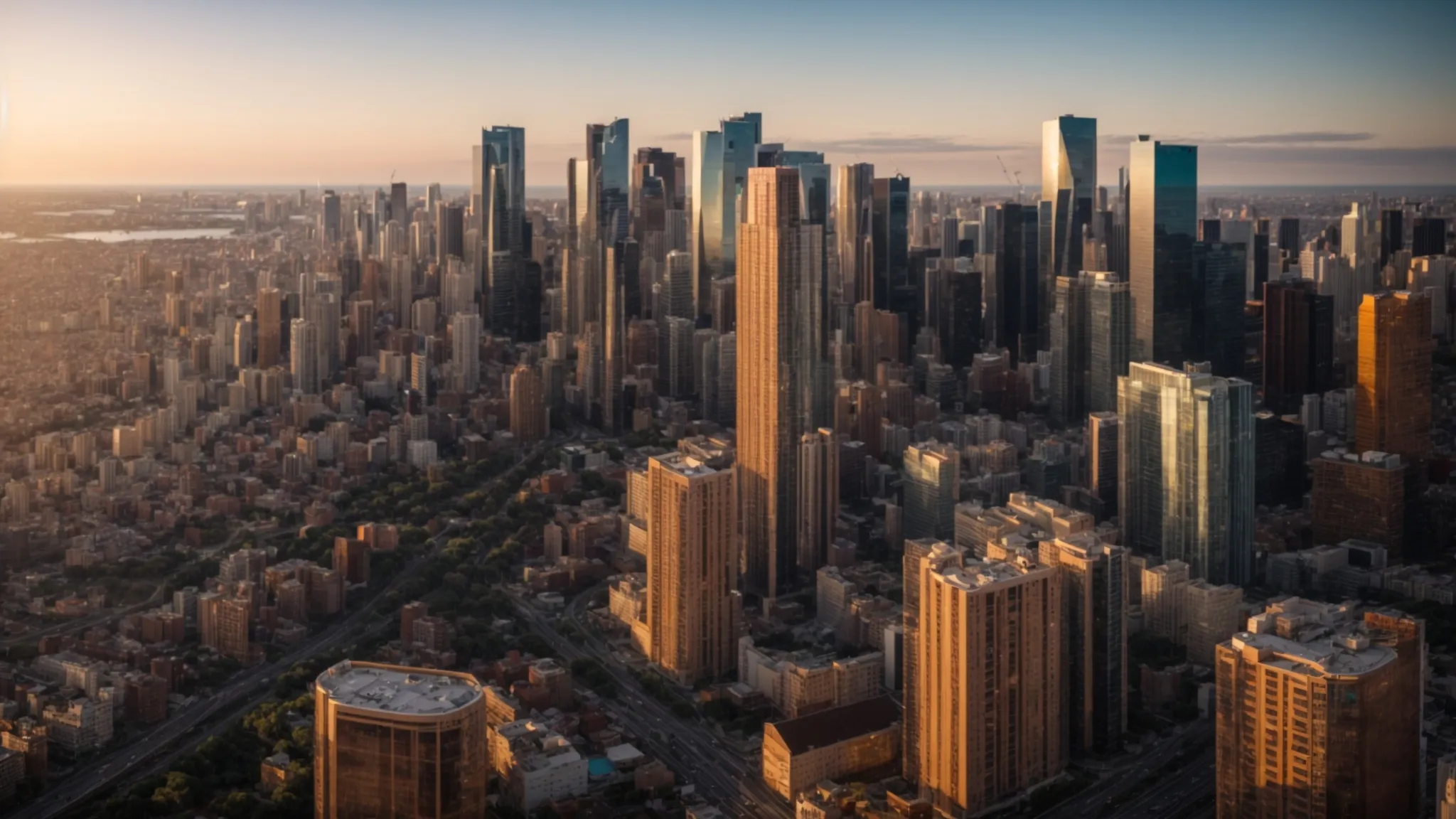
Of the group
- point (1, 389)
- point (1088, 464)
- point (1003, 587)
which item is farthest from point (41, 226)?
point (1088, 464)

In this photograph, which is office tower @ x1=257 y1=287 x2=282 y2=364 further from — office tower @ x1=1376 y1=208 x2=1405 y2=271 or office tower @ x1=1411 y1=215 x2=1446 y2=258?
office tower @ x1=1411 y1=215 x2=1446 y2=258

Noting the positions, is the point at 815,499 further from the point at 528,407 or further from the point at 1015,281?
the point at 1015,281

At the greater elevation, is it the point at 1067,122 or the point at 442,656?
the point at 1067,122

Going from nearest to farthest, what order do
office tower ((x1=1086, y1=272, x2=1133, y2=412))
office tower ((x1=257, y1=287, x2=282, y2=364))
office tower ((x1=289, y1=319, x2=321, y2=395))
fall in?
1. office tower ((x1=1086, y1=272, x2=1133, y2=412))
2. office tower ((x1=289, y1=319, x2=321, y2=395))
3. office tower ((x1=257, y1=287, x2=282, y2=364))

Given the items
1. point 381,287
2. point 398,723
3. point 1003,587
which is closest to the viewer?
point 398,723

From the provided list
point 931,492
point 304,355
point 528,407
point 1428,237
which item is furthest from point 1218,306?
point 304,355

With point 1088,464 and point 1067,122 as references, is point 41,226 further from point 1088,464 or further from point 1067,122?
point 1067,122

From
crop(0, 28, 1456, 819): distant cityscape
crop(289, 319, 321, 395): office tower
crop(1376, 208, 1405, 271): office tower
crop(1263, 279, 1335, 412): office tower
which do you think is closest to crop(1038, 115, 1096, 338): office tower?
crop(0, 28, 1456, 819): distant cityscape
